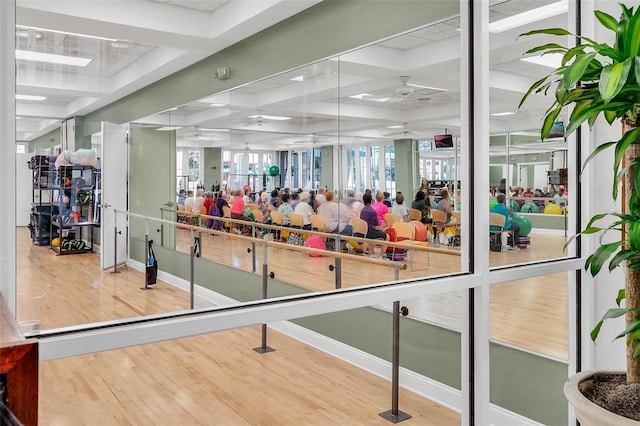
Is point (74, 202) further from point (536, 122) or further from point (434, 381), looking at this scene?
point (536, 122)

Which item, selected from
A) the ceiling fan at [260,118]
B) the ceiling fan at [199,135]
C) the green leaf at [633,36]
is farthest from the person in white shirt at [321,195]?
the green leaf at [633,36]

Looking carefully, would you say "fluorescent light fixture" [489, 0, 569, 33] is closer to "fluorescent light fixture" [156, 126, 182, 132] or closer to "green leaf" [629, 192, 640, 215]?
"green leaf" [629, 192, 640, 215]

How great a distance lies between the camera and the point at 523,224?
2.92m

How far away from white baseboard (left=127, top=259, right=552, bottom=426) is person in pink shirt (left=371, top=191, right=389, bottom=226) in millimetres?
959

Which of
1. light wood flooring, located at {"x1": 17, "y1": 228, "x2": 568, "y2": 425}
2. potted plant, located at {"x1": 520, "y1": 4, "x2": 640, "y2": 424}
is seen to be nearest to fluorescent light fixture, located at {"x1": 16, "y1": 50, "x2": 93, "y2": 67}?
light wood flooring, located at {"x1": 17, "y1": 228, "x2": 568, "y2": 425}

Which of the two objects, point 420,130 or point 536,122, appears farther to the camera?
point 420,130

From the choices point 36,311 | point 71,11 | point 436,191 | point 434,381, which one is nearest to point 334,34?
point 436,191

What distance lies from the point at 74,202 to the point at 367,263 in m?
1.48

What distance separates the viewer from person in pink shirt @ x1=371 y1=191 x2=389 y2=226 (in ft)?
11.7

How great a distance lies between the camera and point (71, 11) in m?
3.65

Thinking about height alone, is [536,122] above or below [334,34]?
Result: below

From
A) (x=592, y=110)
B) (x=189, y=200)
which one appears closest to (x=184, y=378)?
(x=189, y=200)

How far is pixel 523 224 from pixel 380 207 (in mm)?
1026

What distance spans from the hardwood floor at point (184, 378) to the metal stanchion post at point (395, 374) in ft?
0.10
